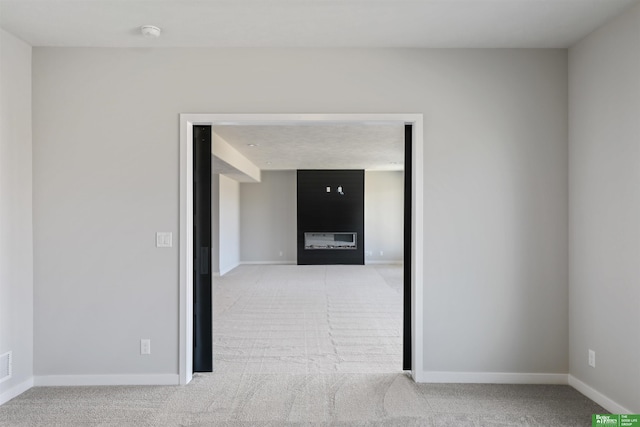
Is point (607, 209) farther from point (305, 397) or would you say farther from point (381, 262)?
point (381, 262)

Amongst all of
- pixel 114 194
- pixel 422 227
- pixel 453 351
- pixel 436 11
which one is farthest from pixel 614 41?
pixel 114 194

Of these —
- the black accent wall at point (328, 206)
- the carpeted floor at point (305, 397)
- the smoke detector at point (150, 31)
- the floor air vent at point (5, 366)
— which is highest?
the smoke detector at point (150, 31)

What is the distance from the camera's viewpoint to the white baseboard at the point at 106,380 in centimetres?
317

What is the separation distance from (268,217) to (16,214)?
8838mm

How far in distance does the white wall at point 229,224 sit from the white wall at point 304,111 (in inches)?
243

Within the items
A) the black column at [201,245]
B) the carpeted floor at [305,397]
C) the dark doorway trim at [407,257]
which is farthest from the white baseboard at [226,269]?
the dark doorway trim at [407,257]

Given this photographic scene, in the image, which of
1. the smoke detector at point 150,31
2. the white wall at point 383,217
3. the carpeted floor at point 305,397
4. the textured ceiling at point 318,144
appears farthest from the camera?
the white wall at point 383,217

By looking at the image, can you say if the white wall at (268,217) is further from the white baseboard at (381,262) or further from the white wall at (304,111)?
the white wall at (304,111)

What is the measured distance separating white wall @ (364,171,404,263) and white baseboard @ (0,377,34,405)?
9.53m

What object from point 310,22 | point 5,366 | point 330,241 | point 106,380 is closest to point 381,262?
point 330,241

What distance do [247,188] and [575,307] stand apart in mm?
9634

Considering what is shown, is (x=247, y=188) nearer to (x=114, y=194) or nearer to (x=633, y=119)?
(x=114, y=194)

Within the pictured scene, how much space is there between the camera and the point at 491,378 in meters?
3.22

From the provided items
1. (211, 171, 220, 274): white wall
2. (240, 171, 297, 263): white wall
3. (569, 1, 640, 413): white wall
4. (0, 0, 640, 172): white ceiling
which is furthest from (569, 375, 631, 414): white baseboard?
(240, 171, 297, 263): white wall
